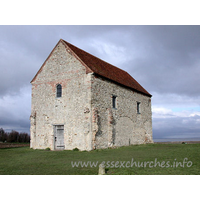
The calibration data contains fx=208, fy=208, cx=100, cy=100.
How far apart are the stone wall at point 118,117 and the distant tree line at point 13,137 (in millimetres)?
18016

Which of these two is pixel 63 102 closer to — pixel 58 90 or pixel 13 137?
pixel 58 90

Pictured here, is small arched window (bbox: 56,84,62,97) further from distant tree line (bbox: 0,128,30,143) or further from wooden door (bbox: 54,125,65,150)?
distant tree line (bbox: 0,128,30,143)

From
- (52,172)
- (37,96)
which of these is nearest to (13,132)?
(37,96)

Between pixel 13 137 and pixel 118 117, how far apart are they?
64.3 feet

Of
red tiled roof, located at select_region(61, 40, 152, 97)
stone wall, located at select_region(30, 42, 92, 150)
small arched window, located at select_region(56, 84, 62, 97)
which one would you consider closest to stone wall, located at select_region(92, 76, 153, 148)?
red tiled roof, located at select_region(61, 40, 152, 97)

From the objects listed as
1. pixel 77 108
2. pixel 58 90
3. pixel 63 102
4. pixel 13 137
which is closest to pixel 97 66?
pixel 58 90

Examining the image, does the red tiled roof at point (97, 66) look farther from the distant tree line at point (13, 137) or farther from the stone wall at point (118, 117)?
the distant tree line at point (13, 137)

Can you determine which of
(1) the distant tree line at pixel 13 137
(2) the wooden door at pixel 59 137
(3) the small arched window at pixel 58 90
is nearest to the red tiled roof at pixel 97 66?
(3) the small arched window at pixel 58 90

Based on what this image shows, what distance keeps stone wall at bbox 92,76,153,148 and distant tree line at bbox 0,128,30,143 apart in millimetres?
18016

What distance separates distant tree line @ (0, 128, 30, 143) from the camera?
105ft

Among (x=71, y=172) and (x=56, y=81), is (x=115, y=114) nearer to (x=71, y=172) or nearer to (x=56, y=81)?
(x=56, y=81)

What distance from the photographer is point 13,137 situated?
1256 inches

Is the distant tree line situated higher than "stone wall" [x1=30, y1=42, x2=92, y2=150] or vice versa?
"stone wall" [x1=30, y1=42, x2=92, y2=150]

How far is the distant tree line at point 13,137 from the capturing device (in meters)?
31.9
